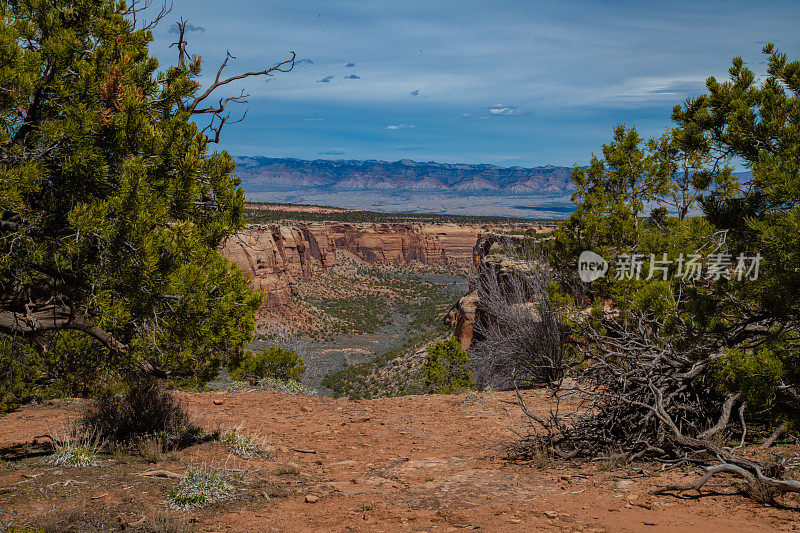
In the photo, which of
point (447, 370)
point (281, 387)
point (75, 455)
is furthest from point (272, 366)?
point (75, 455)

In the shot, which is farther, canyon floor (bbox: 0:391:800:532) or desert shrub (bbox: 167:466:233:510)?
desert shrub (bbox: 167:466:233:510)

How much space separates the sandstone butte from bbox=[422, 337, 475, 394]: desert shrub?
34420 millimetres

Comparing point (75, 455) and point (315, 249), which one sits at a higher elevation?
point (315, 249)

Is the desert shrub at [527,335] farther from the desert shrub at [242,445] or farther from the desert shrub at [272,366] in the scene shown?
the desert shrub at [242,445]

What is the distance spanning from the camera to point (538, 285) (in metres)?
15.1

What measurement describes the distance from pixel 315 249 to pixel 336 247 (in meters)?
11.0

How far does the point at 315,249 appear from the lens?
265 feet

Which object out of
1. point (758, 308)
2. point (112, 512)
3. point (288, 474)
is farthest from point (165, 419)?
point (758, 308)

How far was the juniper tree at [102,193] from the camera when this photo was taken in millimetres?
5492
